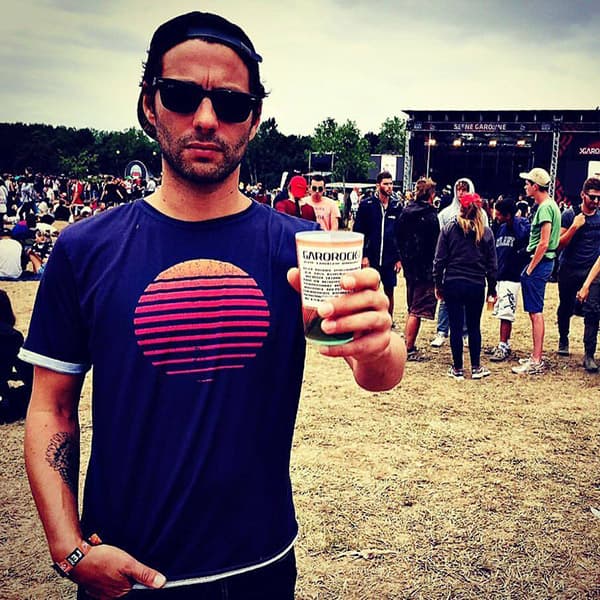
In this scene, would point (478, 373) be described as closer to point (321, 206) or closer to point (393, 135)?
point (321, 206)

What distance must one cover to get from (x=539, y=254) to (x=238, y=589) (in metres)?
6.15

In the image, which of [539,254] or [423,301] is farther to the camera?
[423,301]

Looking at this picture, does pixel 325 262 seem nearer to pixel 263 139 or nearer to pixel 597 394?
pixel 597 394

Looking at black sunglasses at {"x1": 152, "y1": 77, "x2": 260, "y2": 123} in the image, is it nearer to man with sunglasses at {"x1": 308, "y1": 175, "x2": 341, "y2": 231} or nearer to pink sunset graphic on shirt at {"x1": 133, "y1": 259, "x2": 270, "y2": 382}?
pink sunset graphic on shirt at {"x1": 133, "y1": 259, "x2": 270, "y2": 382}

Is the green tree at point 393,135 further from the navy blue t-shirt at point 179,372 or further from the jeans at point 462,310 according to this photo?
the navy blue t-shirt at point 179,372

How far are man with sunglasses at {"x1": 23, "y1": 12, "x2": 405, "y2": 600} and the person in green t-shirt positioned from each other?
19.1 feet

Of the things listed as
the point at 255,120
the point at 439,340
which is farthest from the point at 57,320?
the point at 439,340


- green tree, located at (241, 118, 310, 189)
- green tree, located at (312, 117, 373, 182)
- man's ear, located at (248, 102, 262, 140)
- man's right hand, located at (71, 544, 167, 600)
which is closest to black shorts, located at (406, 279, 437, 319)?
man's ear, located at (248, 102, 262, 140)

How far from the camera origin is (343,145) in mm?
52969

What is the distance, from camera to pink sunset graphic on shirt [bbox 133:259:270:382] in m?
1.54

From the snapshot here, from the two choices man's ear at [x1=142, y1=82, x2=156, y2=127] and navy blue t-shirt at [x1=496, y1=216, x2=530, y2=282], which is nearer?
man's ear at [x1=142, y1=82, x2=156, y2=127]

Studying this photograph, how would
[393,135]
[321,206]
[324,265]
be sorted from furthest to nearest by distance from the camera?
[393,135] < [321,206] < [324,265]

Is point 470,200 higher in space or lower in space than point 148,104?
lower

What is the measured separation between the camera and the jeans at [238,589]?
1.53m
